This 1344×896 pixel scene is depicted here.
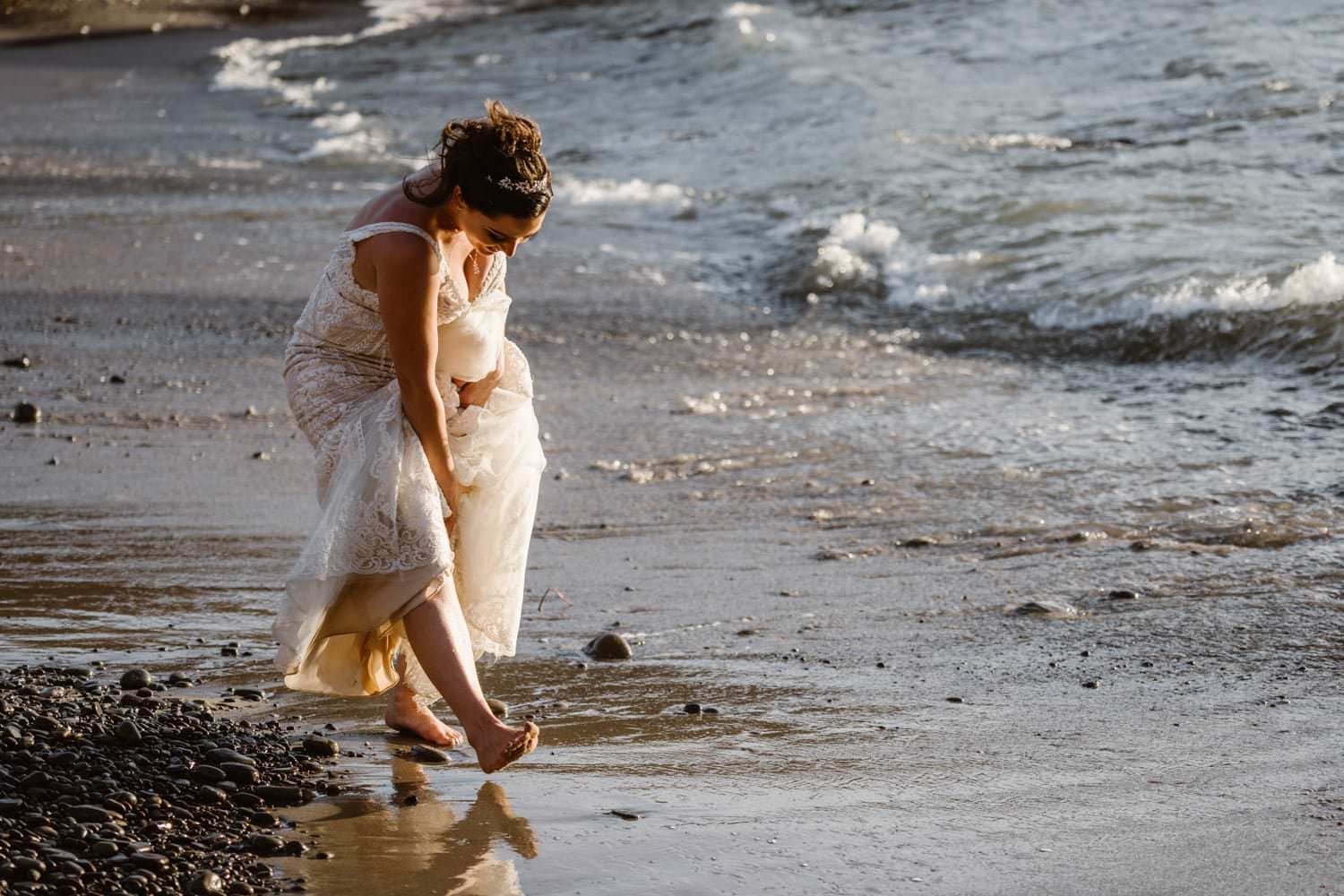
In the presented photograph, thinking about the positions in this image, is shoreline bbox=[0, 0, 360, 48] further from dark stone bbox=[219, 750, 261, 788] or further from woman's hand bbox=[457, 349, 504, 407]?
dark stone bbox=[219, 750, 261, 788]

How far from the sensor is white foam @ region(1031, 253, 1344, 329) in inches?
354

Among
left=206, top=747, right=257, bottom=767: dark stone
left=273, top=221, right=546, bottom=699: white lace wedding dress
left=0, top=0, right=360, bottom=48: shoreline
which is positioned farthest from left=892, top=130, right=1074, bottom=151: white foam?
left=0, top=0, right=360, bottom=48: shoreline

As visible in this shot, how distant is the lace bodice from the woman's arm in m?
0.06

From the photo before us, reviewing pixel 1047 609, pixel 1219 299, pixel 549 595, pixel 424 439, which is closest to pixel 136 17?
pixel 1219 299

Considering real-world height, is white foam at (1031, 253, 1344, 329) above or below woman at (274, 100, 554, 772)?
below

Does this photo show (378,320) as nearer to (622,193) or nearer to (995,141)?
(622,193)

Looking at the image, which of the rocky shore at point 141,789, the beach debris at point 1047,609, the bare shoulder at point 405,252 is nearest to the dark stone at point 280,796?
the rocky shore at point 141,789

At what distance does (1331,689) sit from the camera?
4.29 m

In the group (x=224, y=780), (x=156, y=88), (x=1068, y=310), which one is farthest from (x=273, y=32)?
(x=224, y=780)

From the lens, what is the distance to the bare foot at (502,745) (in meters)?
3.65

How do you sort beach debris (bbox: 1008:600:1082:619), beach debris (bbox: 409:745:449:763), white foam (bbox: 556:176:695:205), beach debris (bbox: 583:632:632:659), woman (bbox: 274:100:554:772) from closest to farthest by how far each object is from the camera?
1. woman (bbox: 274:100:554:772)
2. beach debris (bbox: 409:745:449:763)
3. beach debris (bbox: 583:632:632:659)
4. beach debris (bbox: 1008:600:1082:619)
5. white foam (bbox: 556:176:695:205)

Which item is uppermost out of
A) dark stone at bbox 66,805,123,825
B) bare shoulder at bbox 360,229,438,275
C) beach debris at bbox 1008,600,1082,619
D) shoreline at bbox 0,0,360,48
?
shoreline at bbox 0,0,360,48

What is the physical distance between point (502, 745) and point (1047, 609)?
6.93ft

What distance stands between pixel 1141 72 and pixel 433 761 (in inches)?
602
